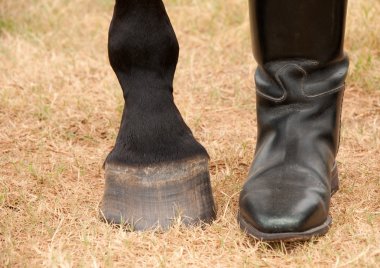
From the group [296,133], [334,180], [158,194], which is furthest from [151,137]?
[334,180]

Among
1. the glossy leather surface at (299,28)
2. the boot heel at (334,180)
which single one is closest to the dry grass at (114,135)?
the boot heel at (334,180)

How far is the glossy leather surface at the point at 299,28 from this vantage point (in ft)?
5.23

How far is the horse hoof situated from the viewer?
162 centimetres

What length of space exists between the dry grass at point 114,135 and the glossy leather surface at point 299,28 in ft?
1.16

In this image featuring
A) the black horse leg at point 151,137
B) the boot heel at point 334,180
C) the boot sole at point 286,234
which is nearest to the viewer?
the boot sole at point 286,234

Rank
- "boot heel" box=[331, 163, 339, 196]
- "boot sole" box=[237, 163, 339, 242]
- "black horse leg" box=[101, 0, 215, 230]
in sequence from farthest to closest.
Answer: "boot heel" box=[331, 163, 339, 196] → "black horse leg" box=[101, 0, 215, 230] → "boot sole" box=[237, 163, 339, 242]

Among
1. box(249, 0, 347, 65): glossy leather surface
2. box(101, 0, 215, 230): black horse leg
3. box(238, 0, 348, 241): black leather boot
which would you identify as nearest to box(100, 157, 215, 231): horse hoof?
box(101, 0, 215, 230): black horse leg

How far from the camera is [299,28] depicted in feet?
5.27

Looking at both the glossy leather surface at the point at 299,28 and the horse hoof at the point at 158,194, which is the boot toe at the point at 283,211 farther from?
the glossy leather surface at the point at 299,28

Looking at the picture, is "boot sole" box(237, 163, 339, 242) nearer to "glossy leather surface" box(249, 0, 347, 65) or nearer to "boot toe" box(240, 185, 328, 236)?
"boot toe" box(240, 185, 328, 236)

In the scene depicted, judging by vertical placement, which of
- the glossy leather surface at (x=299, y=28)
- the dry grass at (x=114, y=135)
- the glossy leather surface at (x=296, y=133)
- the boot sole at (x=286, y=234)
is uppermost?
the glossy leather surface at (x=299, y=28)

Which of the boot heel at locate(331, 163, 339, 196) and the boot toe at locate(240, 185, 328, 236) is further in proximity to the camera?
the boot heel at locate(331, 163, 339, 196)

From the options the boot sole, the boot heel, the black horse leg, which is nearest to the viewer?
the boot sole

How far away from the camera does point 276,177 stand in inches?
63.4
